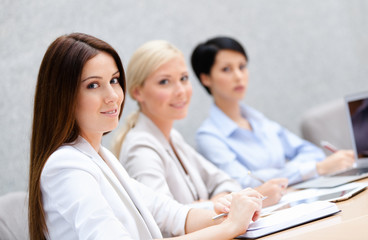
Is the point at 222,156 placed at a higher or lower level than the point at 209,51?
lower

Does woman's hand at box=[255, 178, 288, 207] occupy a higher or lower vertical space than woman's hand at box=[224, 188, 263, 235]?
lower

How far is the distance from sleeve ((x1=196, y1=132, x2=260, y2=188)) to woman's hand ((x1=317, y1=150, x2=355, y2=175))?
1.08 ft

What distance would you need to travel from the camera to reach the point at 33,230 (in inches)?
43.3

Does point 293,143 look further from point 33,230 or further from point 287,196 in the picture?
point 33,230

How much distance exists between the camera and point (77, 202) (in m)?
0.98

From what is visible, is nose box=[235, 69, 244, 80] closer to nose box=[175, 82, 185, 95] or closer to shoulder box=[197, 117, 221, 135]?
shoulder box=[197, 117, 221, 135]

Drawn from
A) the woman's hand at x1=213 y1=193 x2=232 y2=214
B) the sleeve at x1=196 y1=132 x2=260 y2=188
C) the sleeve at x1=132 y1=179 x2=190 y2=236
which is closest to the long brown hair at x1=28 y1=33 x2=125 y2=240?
the sleeve at x1=132 y1=179 x2=190 y2=236

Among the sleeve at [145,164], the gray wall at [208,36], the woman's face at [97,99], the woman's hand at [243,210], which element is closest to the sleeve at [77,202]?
the woman's face at [97,99]

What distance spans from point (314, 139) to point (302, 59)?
63 centimetres

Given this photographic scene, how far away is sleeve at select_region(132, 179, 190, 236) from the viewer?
131cm

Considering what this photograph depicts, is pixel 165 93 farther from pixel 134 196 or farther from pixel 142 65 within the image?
pixel 134 196

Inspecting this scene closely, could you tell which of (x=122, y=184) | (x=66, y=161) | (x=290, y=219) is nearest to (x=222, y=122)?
(x=122, y=184)

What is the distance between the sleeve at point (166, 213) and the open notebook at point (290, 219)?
26 cm

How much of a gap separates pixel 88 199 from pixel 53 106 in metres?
0.26
